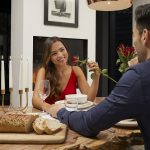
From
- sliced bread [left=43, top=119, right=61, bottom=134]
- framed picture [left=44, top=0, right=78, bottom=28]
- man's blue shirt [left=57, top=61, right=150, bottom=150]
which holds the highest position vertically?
framed picture [left=44, top=0, right=78, bottom=28]

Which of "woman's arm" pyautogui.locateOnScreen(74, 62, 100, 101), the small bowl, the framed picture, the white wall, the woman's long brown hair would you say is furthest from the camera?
the framed picture

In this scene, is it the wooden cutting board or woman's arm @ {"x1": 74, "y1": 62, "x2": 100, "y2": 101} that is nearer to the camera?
the wooden cutting board

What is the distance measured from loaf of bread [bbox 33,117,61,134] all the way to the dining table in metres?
0.06

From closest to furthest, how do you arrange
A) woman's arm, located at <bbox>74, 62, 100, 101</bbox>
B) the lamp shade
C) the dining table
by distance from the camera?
1. the dining table
2. the lamp shade
3. woman's arm, located at <bbox>74, 62, 100, 101</bbox>

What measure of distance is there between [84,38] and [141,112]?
9.93 feet

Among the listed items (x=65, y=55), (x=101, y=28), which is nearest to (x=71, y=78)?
(x=65, y=55)

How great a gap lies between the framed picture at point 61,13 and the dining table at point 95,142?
2571mm

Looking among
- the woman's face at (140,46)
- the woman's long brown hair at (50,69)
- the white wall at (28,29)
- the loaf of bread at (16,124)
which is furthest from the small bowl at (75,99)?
the white wall at (28,29)

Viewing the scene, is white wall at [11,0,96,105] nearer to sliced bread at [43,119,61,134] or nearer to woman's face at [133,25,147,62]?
sliced bread at [43,119,61,134]

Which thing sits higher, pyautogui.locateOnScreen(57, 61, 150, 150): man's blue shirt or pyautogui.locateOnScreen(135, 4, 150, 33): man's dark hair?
pyautogui.locateOnScreen(135, 4, 150, 33): man's dark hair

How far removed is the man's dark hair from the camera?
Result: 1.24m

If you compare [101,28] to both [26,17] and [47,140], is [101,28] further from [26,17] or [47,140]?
[47,140]

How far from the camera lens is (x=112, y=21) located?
17.1 feet

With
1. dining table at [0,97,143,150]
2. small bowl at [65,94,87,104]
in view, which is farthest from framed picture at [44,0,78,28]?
dining table at [0,97,143,150]
